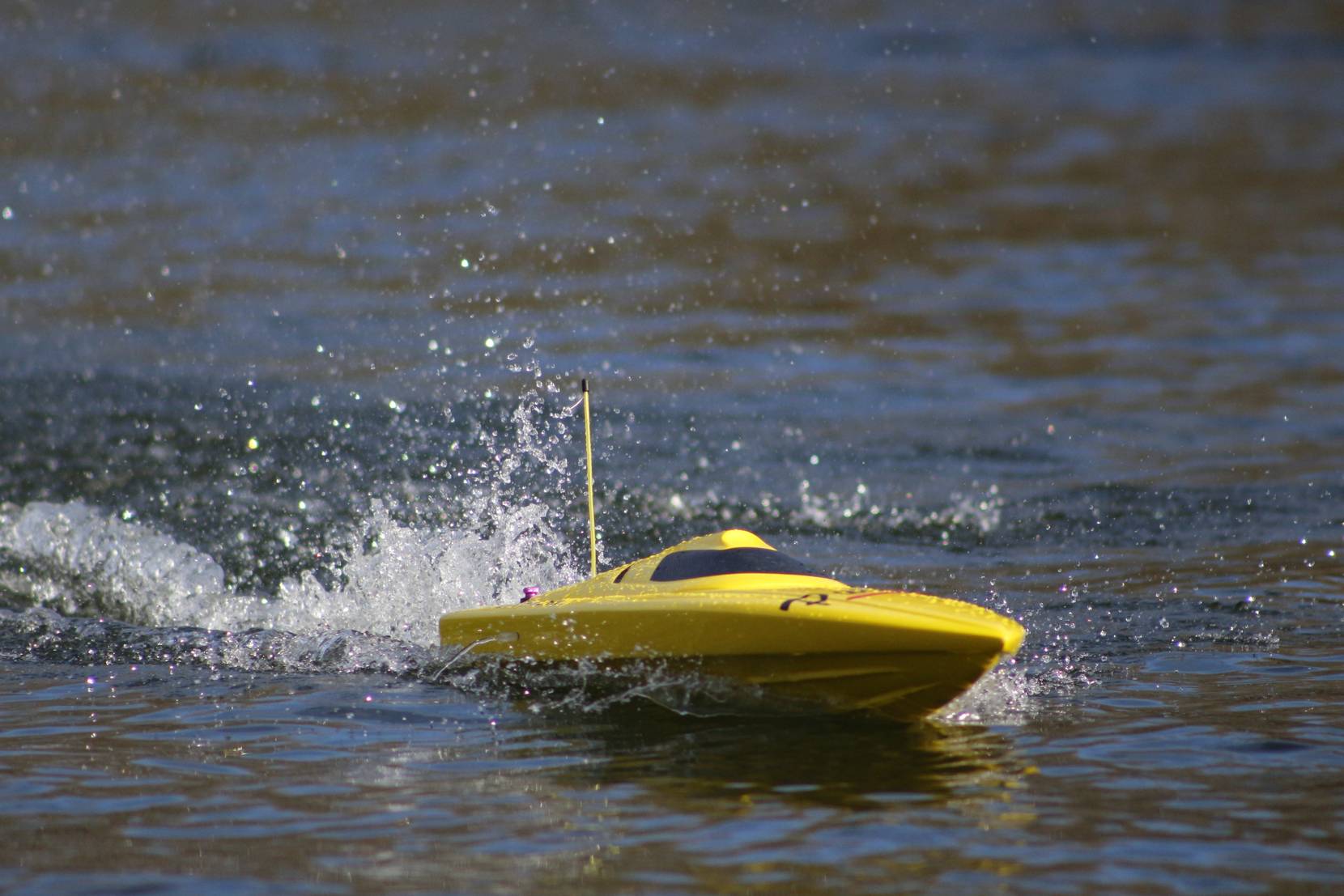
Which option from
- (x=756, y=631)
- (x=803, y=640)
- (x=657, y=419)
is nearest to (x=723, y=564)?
(x=756, y=631)

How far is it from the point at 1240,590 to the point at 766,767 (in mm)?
5069

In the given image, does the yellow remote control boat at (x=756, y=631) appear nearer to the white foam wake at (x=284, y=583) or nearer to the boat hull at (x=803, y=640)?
the boat hull at (x=803, y=640)

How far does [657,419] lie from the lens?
15266mm

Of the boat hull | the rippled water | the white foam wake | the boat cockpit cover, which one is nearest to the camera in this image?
the rippled water

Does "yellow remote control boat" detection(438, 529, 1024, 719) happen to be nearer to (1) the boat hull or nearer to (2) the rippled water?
(1) the boat hull

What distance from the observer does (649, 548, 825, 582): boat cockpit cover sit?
743 cm

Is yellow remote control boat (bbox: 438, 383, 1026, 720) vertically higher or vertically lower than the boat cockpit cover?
lower

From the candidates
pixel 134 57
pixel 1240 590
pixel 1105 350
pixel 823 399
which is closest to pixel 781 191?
pixel 1105 350

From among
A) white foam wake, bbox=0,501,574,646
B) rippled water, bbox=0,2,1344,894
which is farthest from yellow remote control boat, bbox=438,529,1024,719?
white foam wake, bbox=0,501,574,646

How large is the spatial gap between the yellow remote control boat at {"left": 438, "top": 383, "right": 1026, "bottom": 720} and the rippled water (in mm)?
226

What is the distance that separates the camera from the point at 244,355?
17.2m

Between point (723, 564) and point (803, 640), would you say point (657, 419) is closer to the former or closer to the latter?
point (723, 564)

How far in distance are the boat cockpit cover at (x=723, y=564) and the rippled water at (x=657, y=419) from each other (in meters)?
0.62

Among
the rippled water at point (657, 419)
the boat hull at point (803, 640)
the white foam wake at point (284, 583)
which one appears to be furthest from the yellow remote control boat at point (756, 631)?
the white foam wake at point (284, 583)
